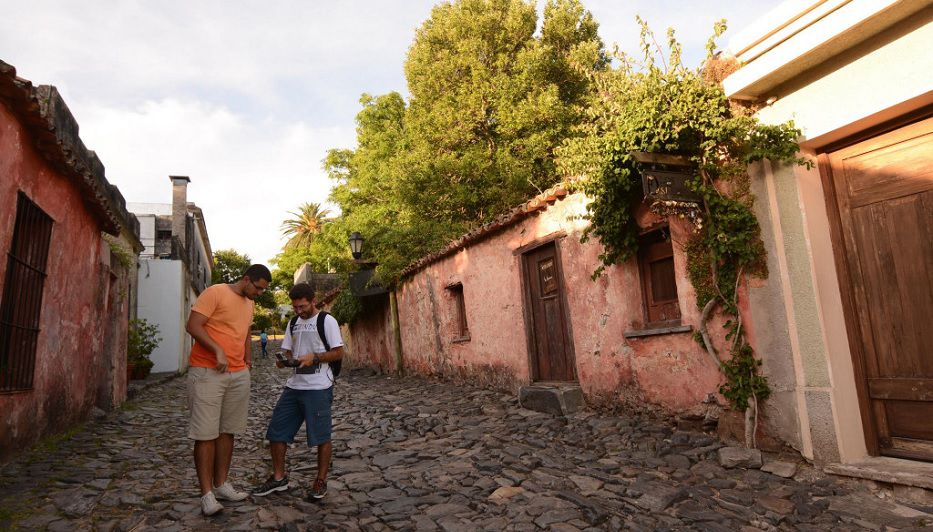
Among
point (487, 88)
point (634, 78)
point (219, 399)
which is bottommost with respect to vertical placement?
point (219, 399)

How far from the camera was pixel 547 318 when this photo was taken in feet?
28.1

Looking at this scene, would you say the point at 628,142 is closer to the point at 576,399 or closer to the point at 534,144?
the point at 576,399

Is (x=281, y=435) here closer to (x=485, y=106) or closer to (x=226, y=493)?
(x=226, y=493)

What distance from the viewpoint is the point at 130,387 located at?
1123 cm

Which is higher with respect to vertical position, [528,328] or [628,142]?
[628,142]

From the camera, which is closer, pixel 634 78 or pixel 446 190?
pixel 634 78

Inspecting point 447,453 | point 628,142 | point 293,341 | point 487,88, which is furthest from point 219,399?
point 487,88

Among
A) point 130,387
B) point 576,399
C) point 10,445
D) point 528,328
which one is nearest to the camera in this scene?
point 10,445

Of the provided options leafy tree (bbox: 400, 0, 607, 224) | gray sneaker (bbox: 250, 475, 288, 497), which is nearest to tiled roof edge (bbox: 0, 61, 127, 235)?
gray sneaker (bbox: 250, 475, 288, 497)

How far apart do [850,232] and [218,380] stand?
5.09 m

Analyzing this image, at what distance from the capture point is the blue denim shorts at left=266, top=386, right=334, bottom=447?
4.35 metres

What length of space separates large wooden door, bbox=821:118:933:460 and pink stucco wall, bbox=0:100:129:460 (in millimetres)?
7160

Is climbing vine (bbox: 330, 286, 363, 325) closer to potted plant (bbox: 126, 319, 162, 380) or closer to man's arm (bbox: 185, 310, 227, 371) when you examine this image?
potted plant (bbox: 126, 319, 162, 380)

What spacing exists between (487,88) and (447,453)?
14.1 m
